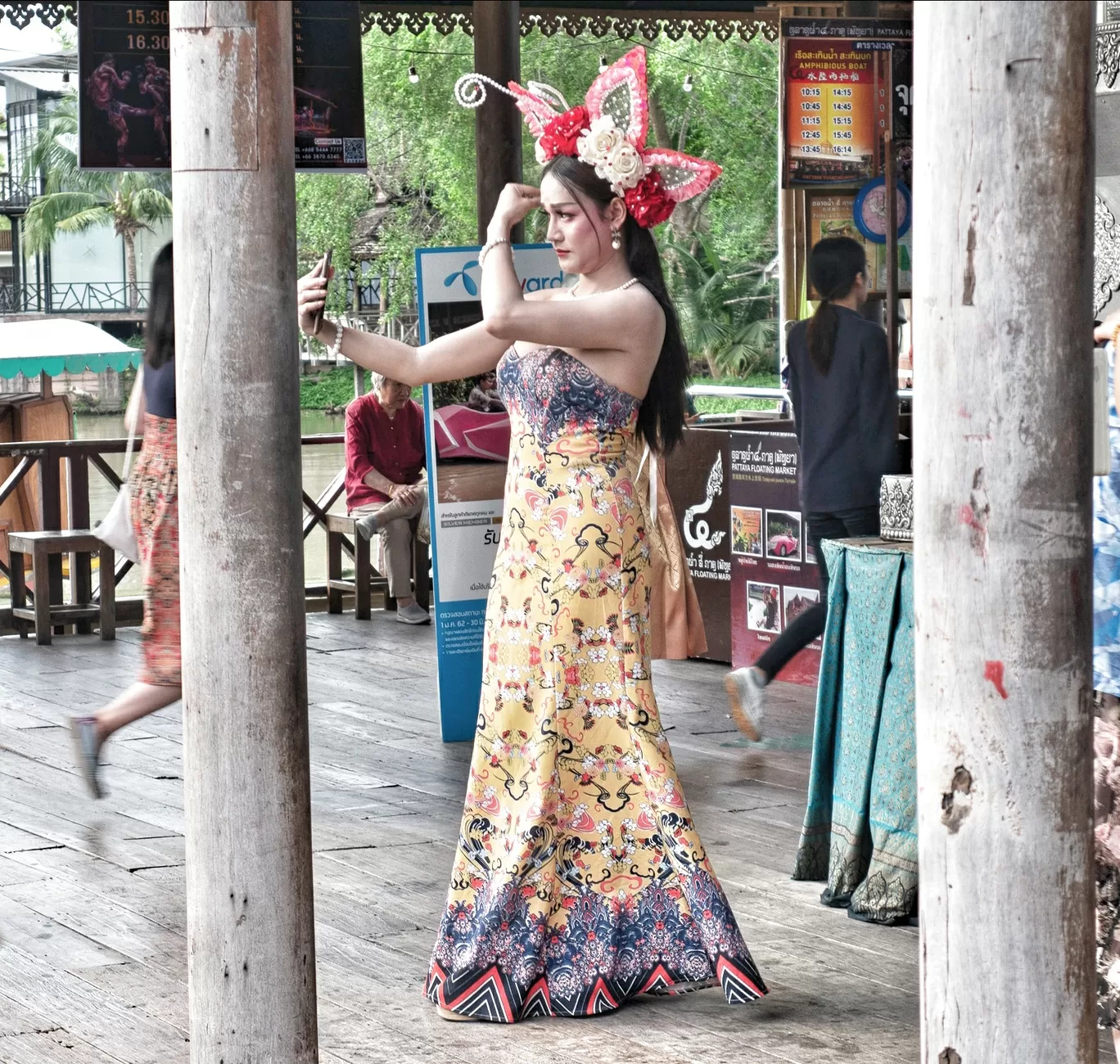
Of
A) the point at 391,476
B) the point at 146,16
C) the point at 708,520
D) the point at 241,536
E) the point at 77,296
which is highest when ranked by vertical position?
the point at 77,296

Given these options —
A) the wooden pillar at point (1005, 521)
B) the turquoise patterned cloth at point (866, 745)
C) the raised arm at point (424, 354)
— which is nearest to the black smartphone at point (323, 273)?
the raised arm at point (424, 354)

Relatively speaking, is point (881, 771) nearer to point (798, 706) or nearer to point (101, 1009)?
point (101, 1009)

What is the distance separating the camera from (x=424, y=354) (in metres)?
3.76

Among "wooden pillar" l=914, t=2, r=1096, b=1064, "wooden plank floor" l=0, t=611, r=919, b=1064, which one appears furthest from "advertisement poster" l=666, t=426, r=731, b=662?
"wooden pillar" l=914, t=2, r=1096, b=1064

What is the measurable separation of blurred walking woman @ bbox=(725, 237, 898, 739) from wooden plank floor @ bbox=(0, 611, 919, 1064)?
2.95ft

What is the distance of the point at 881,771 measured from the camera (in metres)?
4.41

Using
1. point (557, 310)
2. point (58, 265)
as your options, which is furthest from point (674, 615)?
point (58, 265)

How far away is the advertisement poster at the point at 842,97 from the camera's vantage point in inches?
340

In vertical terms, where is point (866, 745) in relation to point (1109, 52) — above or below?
below

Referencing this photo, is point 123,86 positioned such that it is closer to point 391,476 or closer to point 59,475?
point 391,476

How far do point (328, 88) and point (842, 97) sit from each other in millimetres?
2461

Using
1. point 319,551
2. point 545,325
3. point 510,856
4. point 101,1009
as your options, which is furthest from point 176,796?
point 319,551

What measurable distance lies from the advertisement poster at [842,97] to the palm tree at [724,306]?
22434 mm

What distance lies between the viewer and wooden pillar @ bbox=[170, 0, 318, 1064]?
2607mm
